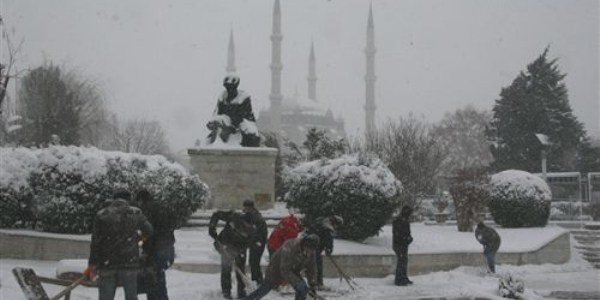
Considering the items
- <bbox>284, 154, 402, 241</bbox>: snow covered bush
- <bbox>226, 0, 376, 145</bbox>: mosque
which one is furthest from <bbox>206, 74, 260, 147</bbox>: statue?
<bbox>226, 0, 376, 145</bbox>: mosque

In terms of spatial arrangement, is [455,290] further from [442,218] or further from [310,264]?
[442,218]

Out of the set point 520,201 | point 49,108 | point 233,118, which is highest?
point 49,108

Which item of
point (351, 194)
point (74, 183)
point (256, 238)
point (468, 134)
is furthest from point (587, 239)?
point (468, 134)

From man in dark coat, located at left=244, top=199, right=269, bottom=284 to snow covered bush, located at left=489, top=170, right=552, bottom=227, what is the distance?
1040cm

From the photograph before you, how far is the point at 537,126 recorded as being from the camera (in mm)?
38188

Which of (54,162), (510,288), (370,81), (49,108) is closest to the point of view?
(510,288)

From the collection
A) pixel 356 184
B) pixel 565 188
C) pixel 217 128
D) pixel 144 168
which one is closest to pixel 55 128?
pixel 217 128

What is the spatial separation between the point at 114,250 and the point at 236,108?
10.7 metres

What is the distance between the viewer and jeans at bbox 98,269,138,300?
623 cm

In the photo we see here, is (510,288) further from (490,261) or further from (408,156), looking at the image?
(408,156)

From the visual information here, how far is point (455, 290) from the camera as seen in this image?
10203 millimetres

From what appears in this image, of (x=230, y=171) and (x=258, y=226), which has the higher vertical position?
(x=230, y=171)

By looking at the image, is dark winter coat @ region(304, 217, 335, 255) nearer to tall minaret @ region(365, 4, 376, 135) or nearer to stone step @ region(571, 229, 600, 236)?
stone step @ region(571, 229, 600, 236)

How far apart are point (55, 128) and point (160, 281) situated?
93.7ft
